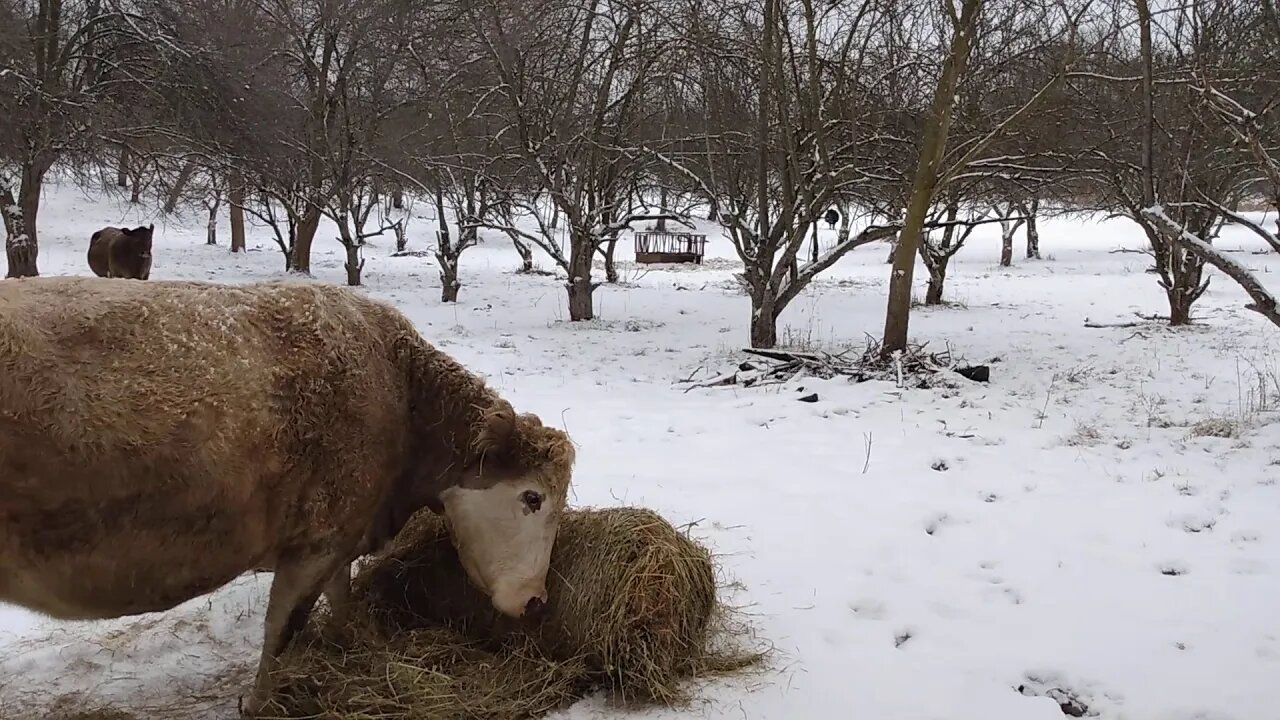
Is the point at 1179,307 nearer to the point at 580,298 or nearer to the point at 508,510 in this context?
the point at 580,298

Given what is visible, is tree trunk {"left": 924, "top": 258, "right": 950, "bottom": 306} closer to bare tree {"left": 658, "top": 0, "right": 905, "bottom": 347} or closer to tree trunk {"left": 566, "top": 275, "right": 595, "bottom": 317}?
bare tree {"left": 658, "top": 0, "right": 905, "bottom": 347}

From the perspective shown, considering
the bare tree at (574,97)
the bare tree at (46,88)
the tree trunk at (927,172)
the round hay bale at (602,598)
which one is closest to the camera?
the round hay bale at (602,598)

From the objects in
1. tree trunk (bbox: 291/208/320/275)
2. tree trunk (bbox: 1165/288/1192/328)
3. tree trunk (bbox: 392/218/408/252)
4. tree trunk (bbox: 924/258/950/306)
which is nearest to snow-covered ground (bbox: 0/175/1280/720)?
tree trunk (bbox: 1165/288/1192/328)

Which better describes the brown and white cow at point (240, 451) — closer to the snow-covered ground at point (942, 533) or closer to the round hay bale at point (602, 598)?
the round hay bale at point (602, 598)

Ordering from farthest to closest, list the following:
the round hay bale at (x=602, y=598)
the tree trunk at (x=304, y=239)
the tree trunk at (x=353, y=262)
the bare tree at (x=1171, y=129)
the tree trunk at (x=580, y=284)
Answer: the tree trunk at (x=304, y=239)
the tree trunk at (x=353, y=262)
the tree trunk at (x=580, y=284)
the bare tree at (x=1171, y=129)
the round hay bale at (x=602, y=598)

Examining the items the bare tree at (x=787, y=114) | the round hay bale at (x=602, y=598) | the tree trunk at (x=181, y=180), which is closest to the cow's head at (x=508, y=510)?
the round hay bale at (x=602, y=598)

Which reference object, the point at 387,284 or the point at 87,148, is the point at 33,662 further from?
the point at 387,284

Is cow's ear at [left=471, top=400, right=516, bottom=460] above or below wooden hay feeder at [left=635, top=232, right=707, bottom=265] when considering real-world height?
below

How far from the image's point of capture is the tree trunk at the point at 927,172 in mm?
8570

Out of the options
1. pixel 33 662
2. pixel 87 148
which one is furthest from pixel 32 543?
pixel 87 148

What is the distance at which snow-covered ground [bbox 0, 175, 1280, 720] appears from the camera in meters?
3.35

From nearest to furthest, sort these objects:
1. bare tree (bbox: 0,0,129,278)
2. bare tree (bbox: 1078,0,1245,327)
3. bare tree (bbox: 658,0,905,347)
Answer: bare tree (bbox: 1078,0,1245,327)
bare tree (bbox: 658,0,905,347)
bare tree (bbox: 0,0,129,278)

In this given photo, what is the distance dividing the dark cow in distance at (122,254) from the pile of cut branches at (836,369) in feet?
23.5

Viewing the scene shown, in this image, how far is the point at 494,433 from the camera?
3344 millimetres
